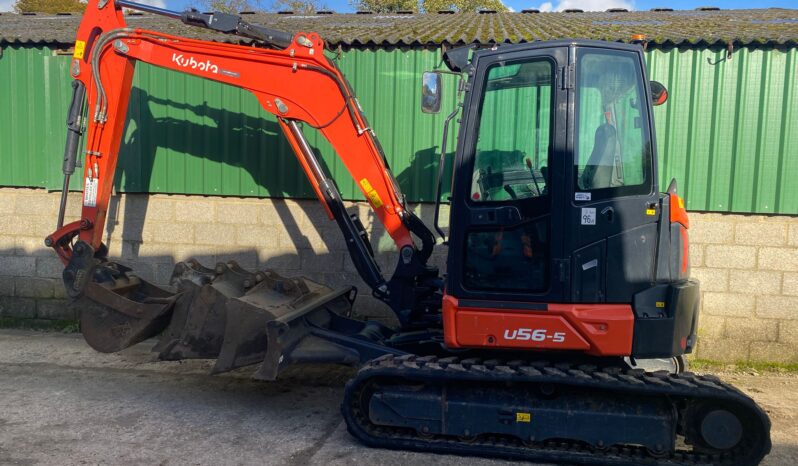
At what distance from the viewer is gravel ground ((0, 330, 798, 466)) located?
450 centimetres

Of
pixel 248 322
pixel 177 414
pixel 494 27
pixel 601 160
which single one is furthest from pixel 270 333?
pixel 494 27

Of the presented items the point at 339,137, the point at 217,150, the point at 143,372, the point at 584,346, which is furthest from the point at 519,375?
the point at 217,150

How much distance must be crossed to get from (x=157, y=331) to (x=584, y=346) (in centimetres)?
346

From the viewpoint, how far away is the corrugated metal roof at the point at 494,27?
23.4ft

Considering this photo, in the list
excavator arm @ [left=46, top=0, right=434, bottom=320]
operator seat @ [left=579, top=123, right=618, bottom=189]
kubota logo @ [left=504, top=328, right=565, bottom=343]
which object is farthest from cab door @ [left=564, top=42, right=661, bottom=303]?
excavator arm @ [left=46, top=0, right=434, bottom=320]

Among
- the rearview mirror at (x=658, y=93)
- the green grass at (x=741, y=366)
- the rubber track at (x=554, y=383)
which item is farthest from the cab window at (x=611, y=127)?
the green grass at (x=741, y=366)

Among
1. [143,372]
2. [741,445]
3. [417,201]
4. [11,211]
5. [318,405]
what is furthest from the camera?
[11,211]

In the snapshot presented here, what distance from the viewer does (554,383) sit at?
4.30 meters

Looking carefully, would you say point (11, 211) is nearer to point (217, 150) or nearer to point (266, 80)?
point (217, 150)

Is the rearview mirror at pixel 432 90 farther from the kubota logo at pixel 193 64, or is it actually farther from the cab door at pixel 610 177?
the kubota logo at pixel 193 64

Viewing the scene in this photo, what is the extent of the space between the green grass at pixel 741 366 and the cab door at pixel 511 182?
343 cm

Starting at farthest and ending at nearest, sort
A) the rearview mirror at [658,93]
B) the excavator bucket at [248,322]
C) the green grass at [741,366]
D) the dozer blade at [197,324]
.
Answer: the green grass at [741,366]
the dozer blade at [197,324]
the excavator bucket at [248,322]
the rearview mirror at [658,93]

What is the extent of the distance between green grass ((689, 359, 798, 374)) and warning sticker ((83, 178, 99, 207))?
5924 millimetres

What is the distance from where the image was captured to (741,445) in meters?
4.22
